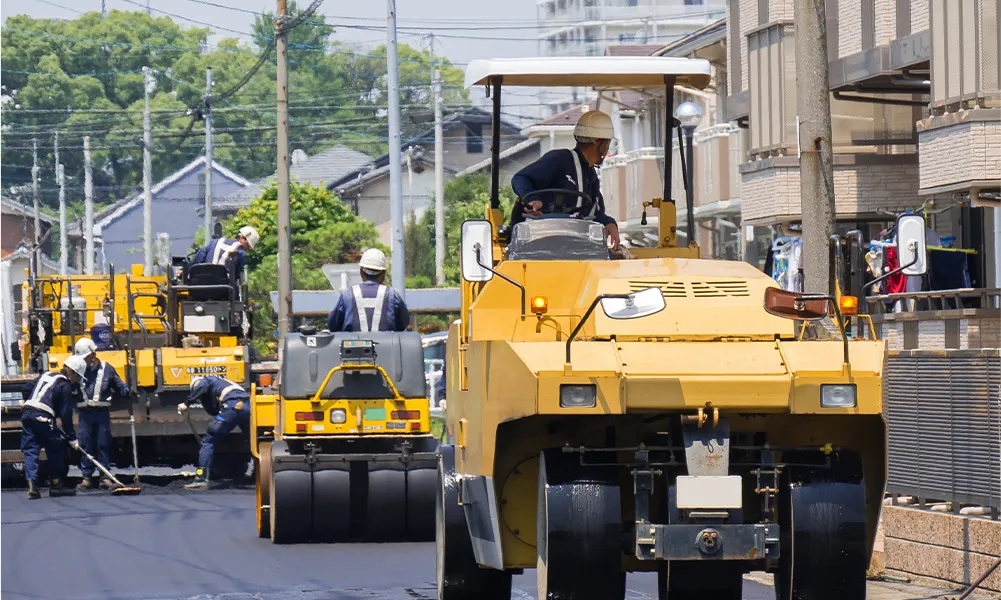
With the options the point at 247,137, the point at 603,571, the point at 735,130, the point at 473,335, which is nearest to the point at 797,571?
the point at 603,571

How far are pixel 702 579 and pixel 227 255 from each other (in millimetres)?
17545

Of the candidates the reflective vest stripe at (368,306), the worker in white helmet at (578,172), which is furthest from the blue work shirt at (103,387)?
the worker in white helmet at (578,172)

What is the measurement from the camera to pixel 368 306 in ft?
55.2

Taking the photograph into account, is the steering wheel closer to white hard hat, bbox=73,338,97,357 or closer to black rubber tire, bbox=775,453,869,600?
black rubber tire, bbox=775,453,869,600

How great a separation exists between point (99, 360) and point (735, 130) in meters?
14.5

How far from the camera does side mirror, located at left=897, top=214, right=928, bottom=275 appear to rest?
9.12m

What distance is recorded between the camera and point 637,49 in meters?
54.1

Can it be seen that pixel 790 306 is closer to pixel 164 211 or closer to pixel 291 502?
pixel 291 502

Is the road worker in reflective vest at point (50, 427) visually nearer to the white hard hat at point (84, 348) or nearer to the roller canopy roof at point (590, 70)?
the white hard hat at point (84, 348)

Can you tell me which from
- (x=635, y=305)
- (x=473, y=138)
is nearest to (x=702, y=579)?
(x=635, y=305)

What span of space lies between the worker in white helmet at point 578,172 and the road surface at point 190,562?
3253 millimetres

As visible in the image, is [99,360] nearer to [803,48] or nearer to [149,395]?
[149,395]

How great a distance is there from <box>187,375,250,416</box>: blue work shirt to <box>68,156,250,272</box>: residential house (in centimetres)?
7839

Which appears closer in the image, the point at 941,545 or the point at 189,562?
the point at 941,545
